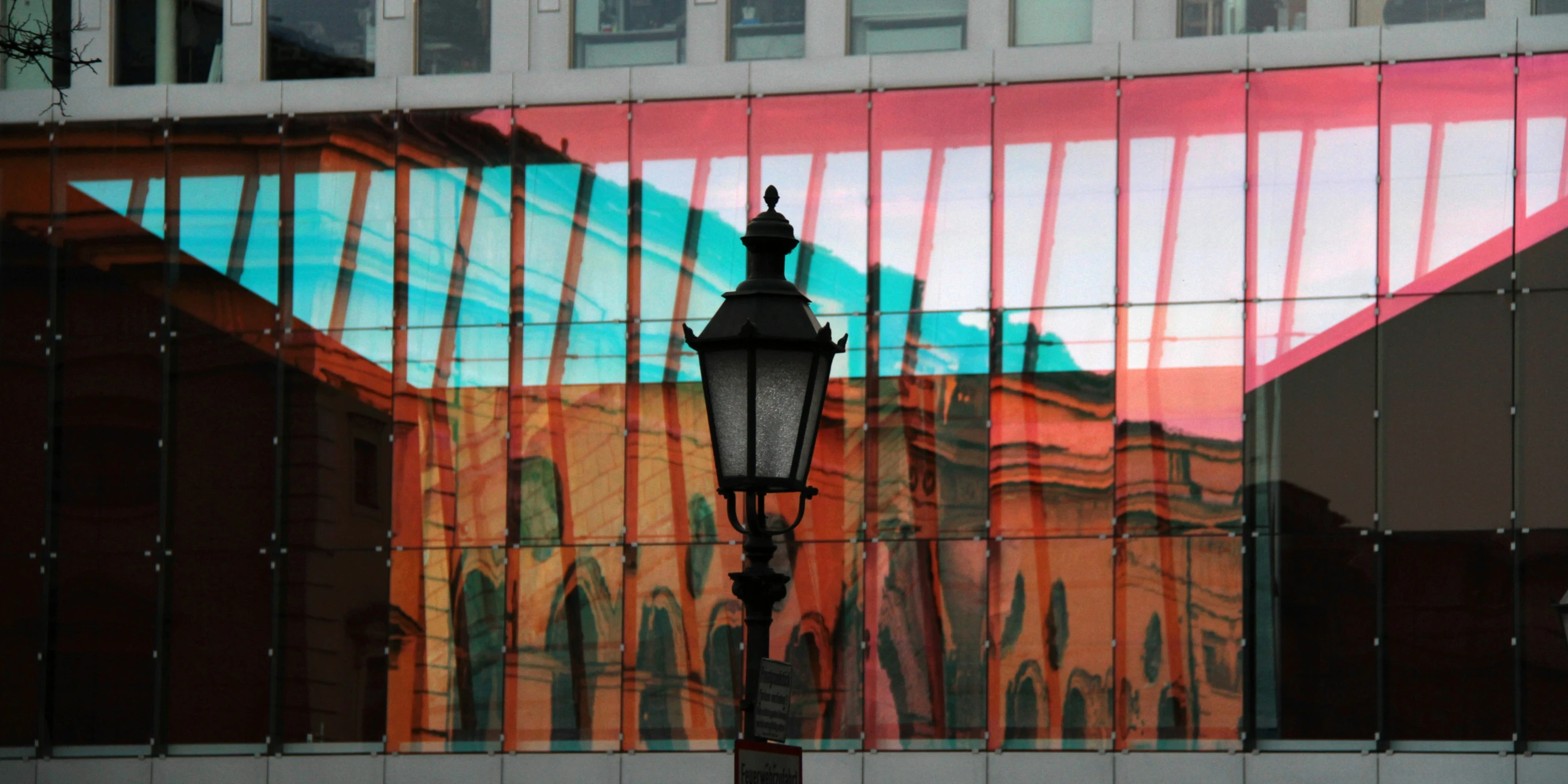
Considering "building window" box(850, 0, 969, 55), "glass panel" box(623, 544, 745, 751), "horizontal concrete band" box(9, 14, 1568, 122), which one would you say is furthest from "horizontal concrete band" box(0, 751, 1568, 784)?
"building window" box(850, 0, 969, 55)

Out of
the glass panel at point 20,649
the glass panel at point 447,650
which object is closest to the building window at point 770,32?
the glass panel at point 447,650

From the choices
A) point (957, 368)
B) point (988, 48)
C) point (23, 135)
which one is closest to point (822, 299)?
point (957, 368)

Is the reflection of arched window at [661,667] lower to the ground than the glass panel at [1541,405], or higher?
lower

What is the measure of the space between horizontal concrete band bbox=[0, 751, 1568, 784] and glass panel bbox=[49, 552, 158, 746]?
478 millimetres

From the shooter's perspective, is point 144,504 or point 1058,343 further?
point 144,504

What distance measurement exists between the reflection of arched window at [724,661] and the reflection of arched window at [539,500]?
2.38 m

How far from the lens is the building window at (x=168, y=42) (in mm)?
26688

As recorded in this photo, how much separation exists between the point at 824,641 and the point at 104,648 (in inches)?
A: 385

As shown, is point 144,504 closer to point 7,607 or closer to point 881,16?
point 7,607

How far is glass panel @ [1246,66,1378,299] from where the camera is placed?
2384 centimetres

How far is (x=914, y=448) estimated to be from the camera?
24.5 m

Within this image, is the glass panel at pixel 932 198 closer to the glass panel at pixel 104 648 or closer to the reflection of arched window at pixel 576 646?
the reflection of arched window at pixel 576 646

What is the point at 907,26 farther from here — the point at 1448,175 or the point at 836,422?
the point at 1448,175

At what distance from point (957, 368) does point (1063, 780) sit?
17.3ft
